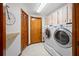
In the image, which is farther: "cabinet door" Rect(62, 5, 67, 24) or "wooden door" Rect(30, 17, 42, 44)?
"wooden door" Rect(30, 17, 42, 44)

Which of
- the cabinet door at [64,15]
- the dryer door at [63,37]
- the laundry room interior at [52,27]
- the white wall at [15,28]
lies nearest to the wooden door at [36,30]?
the laundry room interior at [52,27]

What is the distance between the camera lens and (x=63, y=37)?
1.76 meters

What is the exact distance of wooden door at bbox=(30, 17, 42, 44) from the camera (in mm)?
2781

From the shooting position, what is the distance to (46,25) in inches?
101

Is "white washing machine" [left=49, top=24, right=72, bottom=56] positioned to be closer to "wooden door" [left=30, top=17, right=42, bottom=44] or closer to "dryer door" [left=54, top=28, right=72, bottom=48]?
"dryer door" [left=54, top=28, right=72, bottom=48]

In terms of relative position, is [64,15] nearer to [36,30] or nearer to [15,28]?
[15,28]

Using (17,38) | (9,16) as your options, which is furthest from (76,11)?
(17,38)

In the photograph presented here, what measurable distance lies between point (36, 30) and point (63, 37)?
4.62 ft

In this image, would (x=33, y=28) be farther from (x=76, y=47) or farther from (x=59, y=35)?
(x=76, y=47)

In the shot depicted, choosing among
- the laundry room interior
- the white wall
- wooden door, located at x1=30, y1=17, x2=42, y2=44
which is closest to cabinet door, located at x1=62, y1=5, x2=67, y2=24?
the laundry room interior

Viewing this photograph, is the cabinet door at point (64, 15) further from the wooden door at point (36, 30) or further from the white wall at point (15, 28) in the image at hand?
the wooden door at point (36, 30)

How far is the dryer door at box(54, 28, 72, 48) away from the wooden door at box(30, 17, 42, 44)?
836 mm

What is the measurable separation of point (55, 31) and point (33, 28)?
118 cm

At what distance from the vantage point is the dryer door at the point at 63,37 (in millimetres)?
1544
